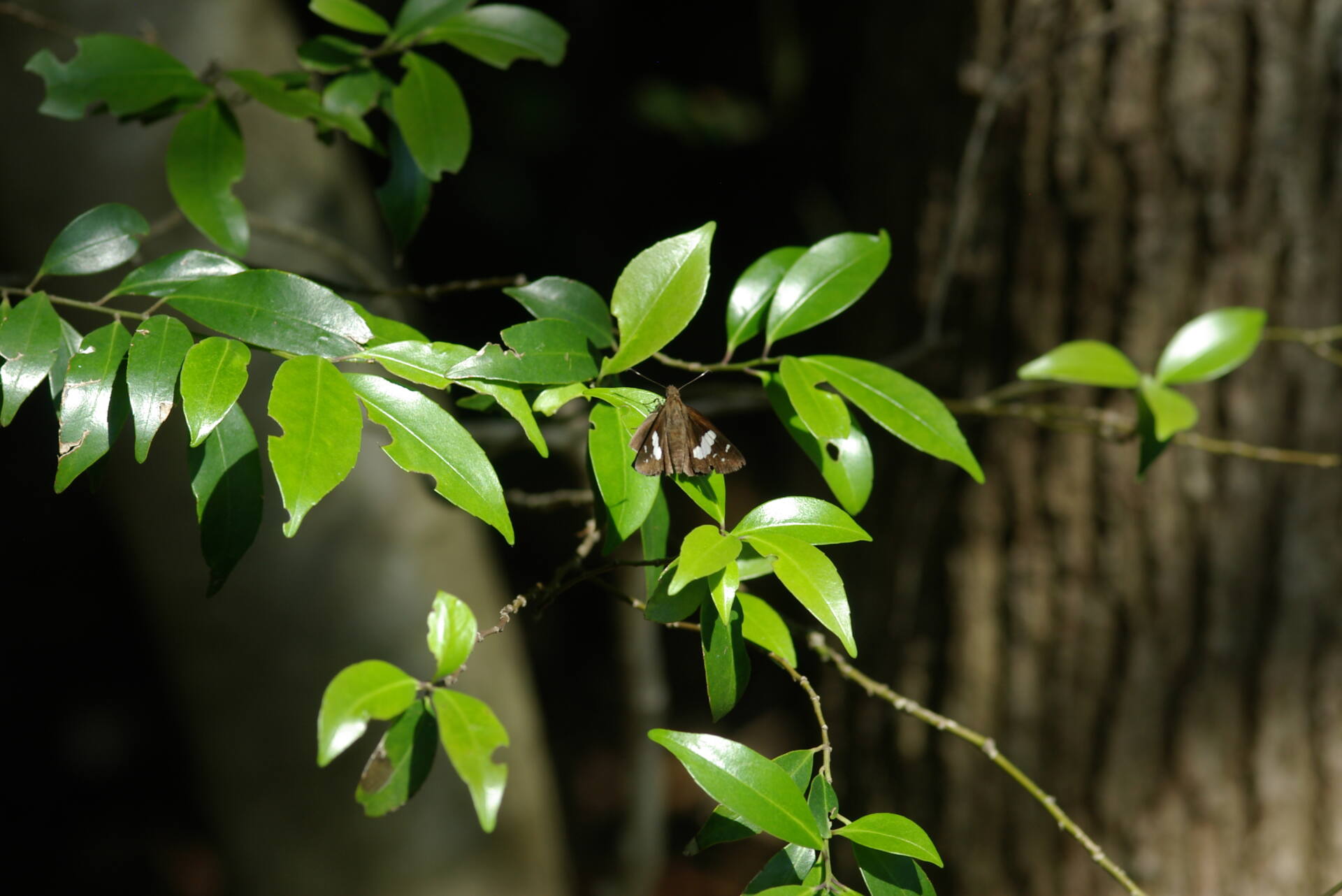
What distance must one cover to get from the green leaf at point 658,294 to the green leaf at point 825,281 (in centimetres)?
11

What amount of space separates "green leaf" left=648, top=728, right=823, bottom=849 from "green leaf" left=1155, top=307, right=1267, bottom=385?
0.54 meters

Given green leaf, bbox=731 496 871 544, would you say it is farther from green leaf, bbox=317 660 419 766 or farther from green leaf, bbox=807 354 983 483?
green leaf, bbox=317 660 419 766

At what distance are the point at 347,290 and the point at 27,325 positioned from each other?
364 mm

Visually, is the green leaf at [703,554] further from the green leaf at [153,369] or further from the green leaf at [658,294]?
the green leaf at [153,369]

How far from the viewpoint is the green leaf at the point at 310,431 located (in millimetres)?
425

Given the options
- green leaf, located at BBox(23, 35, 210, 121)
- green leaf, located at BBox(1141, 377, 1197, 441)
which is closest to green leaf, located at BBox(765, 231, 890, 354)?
green leaf, located at BBox(1141, 377, 1197, 441)

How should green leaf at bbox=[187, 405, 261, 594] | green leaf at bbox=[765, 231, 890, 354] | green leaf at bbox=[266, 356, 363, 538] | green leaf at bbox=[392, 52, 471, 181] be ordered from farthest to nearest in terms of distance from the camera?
green leaf at bbox=[392, 52, 471, 181] → green leaf at bbox=[765, 231, 890, 354] → green leaf at bbox=[187, 405, 261, 594] → green leaf at bbox=[266, 356, 363, 538]

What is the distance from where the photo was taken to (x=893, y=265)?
149cm

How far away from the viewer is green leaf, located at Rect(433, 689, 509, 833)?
43 cm

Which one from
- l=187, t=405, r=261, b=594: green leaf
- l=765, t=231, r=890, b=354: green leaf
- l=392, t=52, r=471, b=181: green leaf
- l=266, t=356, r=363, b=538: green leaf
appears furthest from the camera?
l=392, t=52, r=471, b=181: green leaf

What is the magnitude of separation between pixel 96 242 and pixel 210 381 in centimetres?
25

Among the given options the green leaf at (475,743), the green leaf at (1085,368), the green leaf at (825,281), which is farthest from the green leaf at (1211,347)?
the green leaf at (475,743)

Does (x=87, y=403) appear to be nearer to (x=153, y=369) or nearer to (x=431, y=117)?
(x=153, y=369)

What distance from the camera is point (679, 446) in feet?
1.87
